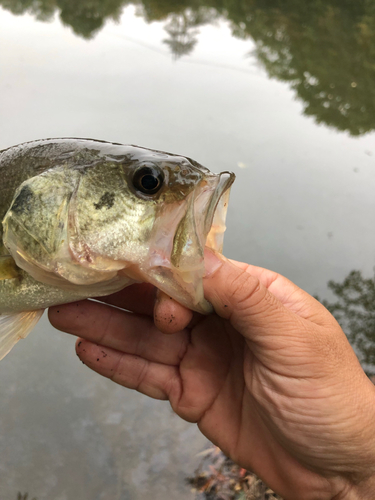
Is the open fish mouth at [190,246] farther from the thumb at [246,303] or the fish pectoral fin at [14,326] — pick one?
the fish pectoral fin at [14,326]

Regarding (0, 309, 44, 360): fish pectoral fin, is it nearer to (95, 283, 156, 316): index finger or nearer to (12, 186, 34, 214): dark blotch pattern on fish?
(95, 283, 156, 316): index finger

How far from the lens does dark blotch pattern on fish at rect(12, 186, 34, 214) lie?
1103mm

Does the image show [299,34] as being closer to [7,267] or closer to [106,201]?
[106,201]

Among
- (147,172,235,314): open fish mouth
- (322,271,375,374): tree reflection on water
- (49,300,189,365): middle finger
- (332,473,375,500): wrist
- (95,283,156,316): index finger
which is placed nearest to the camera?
(147,172,235,314): open fish mouth

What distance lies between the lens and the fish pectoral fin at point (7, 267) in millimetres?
1201

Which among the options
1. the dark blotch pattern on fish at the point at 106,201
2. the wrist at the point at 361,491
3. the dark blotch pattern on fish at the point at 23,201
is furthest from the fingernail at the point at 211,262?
the wrist at the point at 361,491

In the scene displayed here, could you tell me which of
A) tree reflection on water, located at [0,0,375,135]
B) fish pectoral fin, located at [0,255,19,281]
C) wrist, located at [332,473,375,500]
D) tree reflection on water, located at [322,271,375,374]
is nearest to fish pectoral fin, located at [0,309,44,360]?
fish pectoral fin, located at [0,255,19,281]

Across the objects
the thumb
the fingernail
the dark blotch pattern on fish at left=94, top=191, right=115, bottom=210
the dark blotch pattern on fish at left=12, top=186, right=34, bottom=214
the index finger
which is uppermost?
the dark blotch pattern on fish at left=94, top=191, right=115, bottom=210

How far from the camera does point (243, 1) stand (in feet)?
31.2

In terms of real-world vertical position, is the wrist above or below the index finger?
below

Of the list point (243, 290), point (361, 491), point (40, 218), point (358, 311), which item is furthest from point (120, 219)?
point (358, 311)

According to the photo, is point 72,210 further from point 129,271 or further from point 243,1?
point 243,1

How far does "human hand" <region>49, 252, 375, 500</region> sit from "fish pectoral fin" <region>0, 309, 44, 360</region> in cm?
11

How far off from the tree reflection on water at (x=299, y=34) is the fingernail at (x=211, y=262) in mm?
4611
